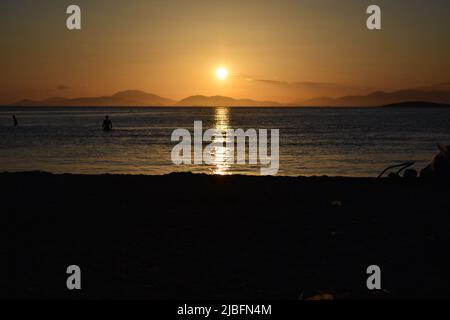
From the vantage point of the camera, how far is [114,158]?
3847 cm

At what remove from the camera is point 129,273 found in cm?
824

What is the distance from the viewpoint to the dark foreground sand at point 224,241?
25.4ft

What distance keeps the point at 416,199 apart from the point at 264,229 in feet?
17.9

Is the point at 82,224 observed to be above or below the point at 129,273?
above

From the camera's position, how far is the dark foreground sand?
7.75 metres

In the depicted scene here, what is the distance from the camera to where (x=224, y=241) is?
9.99 m

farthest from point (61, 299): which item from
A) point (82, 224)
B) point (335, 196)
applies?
point (335, 196)

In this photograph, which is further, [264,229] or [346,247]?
[264,229]

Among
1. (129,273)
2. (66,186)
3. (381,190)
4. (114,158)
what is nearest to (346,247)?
(129,273)

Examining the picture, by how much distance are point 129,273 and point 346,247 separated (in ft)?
12.7
